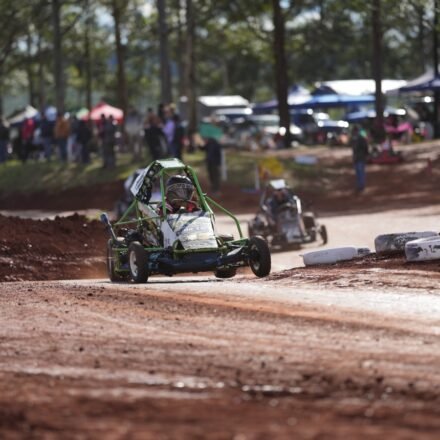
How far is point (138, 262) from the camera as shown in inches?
639

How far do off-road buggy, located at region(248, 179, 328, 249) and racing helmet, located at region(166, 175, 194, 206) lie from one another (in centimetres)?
812

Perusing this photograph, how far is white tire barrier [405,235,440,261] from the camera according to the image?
15703 millimetres

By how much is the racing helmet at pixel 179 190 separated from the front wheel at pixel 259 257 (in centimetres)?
98

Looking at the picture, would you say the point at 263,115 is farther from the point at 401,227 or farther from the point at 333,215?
the point at 401,227

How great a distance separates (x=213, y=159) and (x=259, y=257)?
19.3 meters

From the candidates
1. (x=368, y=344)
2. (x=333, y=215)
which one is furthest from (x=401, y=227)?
(x=368, y=344)

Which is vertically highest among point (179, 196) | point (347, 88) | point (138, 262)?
point (347, 88)

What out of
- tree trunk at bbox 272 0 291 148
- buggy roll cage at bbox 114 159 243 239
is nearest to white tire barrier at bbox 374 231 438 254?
buggy roll cage at bbox 114 159 243 239

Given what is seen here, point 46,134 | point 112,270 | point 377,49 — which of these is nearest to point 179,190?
point 112,270

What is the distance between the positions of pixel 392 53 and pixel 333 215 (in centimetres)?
6295

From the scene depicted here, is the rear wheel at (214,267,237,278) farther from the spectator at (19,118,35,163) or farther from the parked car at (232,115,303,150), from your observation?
the parked car at (232,115,303,150)

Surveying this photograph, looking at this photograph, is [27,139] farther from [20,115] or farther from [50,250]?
[50,250]

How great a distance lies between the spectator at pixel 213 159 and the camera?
35.4 metres

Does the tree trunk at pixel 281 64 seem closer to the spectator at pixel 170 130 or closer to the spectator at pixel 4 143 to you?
the spectator at pixel 4 143
